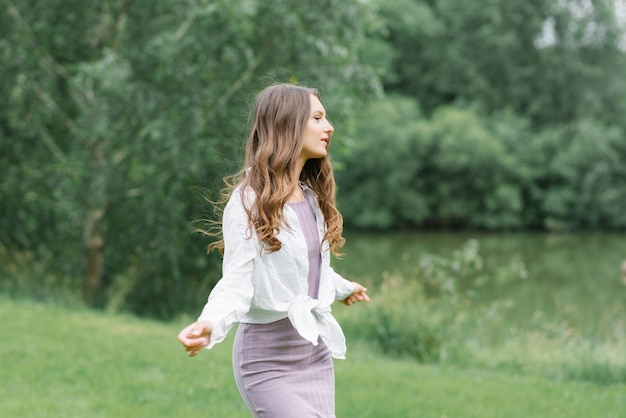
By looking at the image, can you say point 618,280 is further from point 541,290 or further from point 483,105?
point 483,105

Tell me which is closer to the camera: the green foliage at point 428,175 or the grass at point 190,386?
Result: the grass at point 190,386

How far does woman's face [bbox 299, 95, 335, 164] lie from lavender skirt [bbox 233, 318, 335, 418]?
0.69 meters

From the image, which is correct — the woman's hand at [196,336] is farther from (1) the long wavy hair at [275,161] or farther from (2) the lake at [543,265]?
(2) the lake at [543,265]

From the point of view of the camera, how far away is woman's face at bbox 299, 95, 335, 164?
9.98 feet

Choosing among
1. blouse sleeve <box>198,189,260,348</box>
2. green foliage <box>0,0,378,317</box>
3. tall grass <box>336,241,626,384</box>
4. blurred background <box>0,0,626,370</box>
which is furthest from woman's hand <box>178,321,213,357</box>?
green foliage <box>0,0,378,317</box>

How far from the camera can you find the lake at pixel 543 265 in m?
13.4

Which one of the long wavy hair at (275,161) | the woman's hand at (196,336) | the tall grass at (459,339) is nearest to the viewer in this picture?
the woman's hand at (196,336)

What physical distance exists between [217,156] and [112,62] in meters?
1.80

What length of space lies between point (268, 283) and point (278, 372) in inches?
13.9

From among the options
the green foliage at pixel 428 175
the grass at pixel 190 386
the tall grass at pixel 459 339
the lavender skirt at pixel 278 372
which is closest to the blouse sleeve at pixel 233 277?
the lavender skirt at pixel 278 372

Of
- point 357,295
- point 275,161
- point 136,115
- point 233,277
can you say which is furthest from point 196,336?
point 136,115

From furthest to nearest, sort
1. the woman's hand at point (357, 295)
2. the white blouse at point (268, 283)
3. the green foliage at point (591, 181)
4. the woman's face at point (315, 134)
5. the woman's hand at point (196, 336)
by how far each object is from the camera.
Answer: the green foliage at point (591, 181)
the woman's hand at point (357, 295)
the woman's face at point (315, 134)
the white blouse at point (268, 283)
the woman's hand at point (196, 336)

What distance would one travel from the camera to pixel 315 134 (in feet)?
10.0

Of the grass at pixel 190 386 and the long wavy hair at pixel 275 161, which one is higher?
the long wavy hair at pixel 275 161
